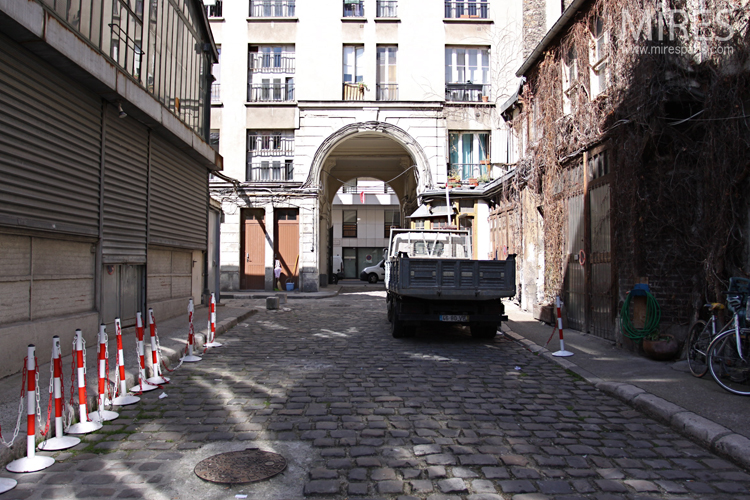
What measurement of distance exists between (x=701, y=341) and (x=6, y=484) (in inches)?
291

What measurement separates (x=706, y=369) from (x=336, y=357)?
5.15 metres

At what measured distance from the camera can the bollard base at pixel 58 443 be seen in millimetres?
4395

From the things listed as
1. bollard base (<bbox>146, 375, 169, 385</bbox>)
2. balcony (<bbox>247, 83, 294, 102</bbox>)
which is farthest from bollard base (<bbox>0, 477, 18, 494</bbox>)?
balcony (<bbox>247, 83, 294, 102</bbox>)

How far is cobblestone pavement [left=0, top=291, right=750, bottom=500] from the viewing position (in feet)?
12.0

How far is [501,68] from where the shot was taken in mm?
24734

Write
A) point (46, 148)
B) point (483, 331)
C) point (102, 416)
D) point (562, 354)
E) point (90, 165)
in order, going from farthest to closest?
point (483, 331), point (90, 165), point (562, 354), point (46, 148), point (102, 416)

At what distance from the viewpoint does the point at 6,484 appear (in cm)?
367

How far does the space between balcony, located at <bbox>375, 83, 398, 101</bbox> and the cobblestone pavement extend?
63.6 ft

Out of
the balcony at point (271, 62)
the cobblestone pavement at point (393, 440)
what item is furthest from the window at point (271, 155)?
the cobblestone pavement at point (393, 440)

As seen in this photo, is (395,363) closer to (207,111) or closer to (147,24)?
(147,24)

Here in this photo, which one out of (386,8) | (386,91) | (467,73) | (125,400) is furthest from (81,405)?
(386,8)

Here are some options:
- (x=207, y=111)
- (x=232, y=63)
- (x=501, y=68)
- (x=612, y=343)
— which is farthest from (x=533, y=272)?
(x=232, y=63)

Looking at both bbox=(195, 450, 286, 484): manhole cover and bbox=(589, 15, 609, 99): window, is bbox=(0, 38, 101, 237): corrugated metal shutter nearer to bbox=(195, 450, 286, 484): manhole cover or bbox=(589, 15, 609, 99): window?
bbox=(195, 450, 286, 484): manhole cover

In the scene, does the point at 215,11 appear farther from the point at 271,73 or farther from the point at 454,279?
the point at 454,279
